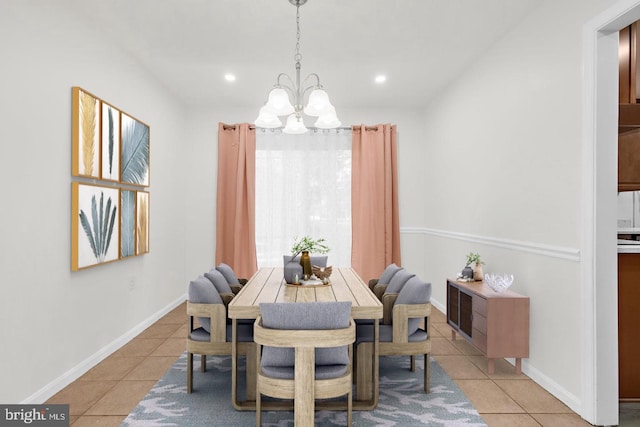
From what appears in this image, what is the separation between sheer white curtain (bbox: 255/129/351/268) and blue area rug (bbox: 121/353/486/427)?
280 centimetres

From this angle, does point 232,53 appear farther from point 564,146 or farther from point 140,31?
point 564,146

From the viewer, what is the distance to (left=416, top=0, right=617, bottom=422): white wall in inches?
107

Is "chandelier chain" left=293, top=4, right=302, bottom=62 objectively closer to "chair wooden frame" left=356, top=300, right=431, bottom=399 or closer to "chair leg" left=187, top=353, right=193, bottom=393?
"chair wooden frame" left=356, top=300, right=431, bottom=399

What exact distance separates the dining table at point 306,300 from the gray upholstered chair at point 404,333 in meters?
0.07

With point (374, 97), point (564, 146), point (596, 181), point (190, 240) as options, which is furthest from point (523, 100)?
point (190, 240)

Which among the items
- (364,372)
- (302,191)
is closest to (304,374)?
(364,372)

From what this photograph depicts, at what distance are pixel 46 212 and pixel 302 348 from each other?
6.36ft

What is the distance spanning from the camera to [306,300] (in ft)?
9.02

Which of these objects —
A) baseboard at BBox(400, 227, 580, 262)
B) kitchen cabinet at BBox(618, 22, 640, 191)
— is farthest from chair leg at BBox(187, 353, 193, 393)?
kitchen cabinet at BBox(618, 22, 640, 191)

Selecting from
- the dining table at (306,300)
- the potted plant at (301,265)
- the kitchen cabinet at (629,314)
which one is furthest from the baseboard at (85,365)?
the kitchen cabinet at (629,314)

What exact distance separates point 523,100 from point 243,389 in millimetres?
3032

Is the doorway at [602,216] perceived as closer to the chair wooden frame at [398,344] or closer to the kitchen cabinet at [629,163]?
the kitchen cabinet at [629,163]

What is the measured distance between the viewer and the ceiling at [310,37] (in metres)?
3.14

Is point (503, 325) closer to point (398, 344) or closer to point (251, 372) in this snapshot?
point (398, 344)
